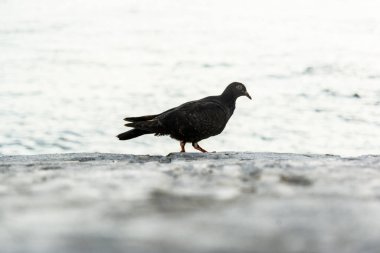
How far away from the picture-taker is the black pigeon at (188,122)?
26.8 ft

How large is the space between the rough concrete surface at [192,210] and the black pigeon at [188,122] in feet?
12.7

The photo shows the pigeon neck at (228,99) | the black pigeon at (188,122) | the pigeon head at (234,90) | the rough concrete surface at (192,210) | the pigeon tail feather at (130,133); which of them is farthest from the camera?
the pigeon head at (234,90)

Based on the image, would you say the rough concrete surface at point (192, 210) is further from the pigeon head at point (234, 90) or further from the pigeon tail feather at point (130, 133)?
the pigeon head at point (234, 90)

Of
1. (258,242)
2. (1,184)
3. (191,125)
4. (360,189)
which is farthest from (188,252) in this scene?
(191,125)

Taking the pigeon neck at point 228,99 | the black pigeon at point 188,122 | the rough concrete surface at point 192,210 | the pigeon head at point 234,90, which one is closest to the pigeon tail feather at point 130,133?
the black pigeon at point 188,122

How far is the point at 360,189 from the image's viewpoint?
3.46 metres

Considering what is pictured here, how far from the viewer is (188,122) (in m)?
8.16

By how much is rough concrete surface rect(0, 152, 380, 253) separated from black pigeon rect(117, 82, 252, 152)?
3.87 m

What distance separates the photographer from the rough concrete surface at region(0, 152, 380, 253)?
2.38 m

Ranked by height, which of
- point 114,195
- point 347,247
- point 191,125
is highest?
point 191,125

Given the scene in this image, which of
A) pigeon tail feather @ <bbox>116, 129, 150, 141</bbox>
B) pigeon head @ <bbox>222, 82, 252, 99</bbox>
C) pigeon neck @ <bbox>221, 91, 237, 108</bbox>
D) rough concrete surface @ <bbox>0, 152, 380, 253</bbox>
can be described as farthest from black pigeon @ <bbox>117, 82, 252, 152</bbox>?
rough concrete surface @ <bbox>0, 152, 380, 253</bbox>

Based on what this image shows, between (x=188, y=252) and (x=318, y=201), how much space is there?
1.14m

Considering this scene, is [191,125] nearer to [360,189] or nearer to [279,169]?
[279,169]

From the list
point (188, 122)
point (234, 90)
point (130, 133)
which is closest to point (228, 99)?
point (234, 90)
